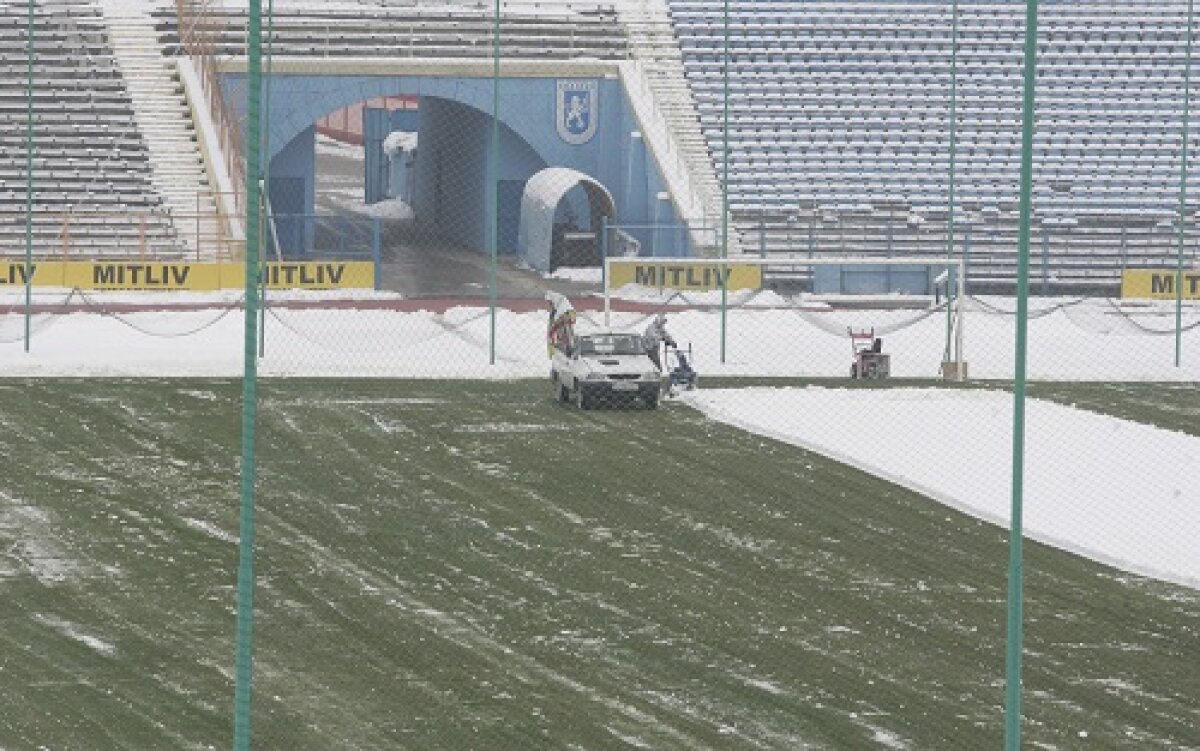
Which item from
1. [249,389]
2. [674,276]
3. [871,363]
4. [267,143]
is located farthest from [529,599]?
[267,143]

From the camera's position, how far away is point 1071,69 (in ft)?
200

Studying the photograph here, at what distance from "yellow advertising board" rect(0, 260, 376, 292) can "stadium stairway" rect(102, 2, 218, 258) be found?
4.23ft

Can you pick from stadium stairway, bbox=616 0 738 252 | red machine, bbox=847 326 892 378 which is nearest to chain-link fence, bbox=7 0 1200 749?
red machine, bbox=847 326 892 378

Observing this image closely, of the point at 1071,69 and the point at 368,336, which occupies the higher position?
the point at 1071,69

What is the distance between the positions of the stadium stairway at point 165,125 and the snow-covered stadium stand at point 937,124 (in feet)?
35.2

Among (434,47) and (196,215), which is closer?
(196,215)

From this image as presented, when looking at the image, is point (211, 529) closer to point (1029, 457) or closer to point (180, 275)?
point (1029, 457)

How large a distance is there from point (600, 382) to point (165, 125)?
2205cm

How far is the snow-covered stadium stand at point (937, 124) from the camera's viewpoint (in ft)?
185

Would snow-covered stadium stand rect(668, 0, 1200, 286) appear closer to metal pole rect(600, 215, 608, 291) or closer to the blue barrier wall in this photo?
the blue barrier wall

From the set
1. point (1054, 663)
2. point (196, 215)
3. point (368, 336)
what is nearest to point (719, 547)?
point (1054, 663)

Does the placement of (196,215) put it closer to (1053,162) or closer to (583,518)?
(1053,162)

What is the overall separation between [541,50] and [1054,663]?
37458 millimetres

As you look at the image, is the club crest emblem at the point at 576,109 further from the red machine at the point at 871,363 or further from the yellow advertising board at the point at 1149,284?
the red machine at the point at 871,363
